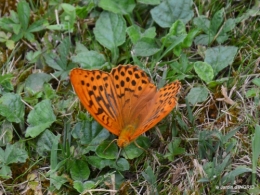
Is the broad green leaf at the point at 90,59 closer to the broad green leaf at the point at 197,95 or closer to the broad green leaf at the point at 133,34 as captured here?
the broad green leaf at the point at 133,34

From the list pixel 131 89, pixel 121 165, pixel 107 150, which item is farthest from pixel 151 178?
pixel 131 89

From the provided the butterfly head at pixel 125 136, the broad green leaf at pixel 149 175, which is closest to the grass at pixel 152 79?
the broad green leaf at pixel 149 175

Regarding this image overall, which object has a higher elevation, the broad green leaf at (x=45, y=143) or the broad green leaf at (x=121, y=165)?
the broad green leaf at (x=45, y=143)

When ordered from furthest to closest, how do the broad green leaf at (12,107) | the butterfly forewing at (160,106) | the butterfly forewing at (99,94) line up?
the broad green leaf at (12,107) → the butterfly forewing at (99,94) → the butterfly forewing at (160,106)

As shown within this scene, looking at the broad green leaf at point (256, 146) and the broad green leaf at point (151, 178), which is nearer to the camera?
the broad green leaf at point (256, 146)

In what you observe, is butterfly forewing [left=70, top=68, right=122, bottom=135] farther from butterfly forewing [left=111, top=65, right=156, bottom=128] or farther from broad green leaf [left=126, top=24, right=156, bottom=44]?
broad green leaf [left=126, top=24, right=156, bottom=44]

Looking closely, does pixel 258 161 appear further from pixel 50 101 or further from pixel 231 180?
pixel 50 101

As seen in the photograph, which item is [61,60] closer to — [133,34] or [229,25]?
[133,34]
